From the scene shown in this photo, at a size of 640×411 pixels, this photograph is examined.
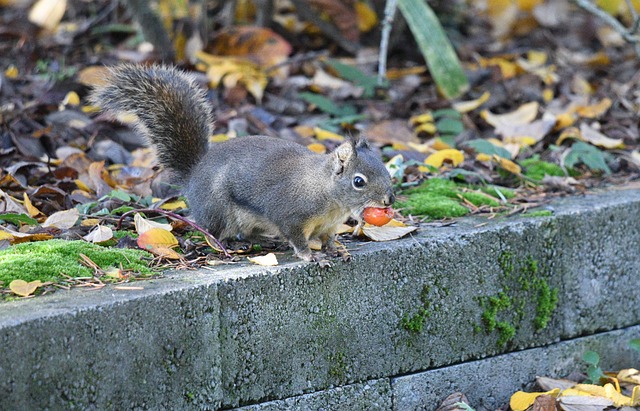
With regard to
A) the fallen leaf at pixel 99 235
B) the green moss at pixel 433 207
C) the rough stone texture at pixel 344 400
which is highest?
the fallen leaf at pixel 99 235

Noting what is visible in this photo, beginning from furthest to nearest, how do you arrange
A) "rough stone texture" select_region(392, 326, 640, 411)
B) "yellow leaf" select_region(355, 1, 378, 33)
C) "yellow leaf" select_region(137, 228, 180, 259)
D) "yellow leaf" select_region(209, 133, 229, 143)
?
"yellow leaf" select_region(355, 1, 378, 33) → "yellow leaf" select_region(209, 133, 229, 143) → "rough stone texture" select_region(392, 326, 640, 411) → "yellow leaf" select_region(137, 228, 180, 259)

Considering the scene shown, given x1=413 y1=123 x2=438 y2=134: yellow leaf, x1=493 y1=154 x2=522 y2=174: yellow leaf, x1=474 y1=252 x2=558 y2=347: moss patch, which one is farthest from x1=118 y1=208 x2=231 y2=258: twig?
x1=413 y1=123 x2=438 y2=134: yellow leaf

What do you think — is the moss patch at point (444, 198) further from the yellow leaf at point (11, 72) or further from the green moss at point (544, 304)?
the yellow leaf at point (11, 72)

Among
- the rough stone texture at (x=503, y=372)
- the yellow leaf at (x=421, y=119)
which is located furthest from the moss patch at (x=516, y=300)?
the yellow leaf at (x=421, y=119)

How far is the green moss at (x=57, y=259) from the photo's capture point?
2.69 m

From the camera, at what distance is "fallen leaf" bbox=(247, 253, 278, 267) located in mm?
2988

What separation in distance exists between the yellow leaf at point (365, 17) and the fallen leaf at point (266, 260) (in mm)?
3453

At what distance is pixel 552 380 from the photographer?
140 inches

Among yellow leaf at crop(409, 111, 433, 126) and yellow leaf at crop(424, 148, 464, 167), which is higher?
yellow leaf at crop(424, 148, 464, 167)

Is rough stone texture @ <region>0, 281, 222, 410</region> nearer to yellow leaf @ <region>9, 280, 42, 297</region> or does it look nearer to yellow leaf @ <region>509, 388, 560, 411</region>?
yellow leaf @ <region>9, 280, 42, 297</region>

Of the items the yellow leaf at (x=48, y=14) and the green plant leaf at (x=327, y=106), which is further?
the yellow leaf at (x=48, y=14)

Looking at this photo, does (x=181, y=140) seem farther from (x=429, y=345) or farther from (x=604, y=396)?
(x=604, y=396)

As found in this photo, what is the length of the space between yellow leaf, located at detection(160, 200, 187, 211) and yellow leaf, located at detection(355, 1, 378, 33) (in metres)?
2.79

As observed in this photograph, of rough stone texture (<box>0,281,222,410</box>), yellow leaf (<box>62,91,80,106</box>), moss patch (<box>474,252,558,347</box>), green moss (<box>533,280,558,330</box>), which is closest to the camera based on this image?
rough stone texture (<box>0,281,222,410</box>)
